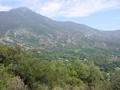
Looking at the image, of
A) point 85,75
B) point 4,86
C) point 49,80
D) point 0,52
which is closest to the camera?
point 4,86

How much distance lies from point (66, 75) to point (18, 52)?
1065 centimetres

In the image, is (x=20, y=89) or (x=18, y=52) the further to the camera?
(x=18, y=52)

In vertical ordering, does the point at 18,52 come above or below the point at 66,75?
above

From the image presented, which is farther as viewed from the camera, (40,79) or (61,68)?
(61,68)

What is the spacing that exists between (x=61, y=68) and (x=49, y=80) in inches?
242

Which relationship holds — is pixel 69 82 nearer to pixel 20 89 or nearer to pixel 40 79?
pixel 40 79

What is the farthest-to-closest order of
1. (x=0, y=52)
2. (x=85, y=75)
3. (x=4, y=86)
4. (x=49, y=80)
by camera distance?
(x=85, y=75)
(x=0, y=52)
(x=49, y=80)
(x=4, y=86)

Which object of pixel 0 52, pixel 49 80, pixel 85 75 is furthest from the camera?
pixel 85 75

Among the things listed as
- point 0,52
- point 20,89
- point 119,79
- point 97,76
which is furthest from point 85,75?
point 20,89

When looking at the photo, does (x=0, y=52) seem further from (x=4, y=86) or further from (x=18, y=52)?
(x=4, y=86)

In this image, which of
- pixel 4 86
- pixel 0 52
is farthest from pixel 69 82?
pixel 4 86

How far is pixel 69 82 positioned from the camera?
6009cm

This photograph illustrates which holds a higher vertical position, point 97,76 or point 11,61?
point 11,61

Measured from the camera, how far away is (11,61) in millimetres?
59062
